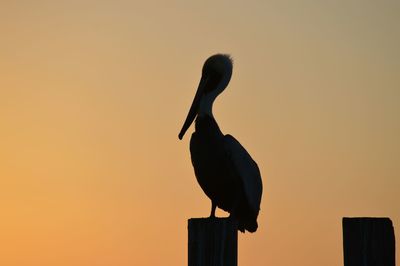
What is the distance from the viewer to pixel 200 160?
23.6ft

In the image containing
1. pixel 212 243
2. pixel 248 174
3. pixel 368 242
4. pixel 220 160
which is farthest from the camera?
pixel 220 160

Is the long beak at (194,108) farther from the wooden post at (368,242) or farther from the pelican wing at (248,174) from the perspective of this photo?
the wooden post at (368,242)

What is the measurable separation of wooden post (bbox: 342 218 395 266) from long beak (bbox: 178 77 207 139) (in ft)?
13.1

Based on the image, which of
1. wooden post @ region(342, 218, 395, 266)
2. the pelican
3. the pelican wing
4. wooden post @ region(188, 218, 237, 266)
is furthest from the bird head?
wooden post @ region(342, 218, 395, 266)

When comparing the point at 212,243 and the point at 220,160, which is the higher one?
the point at 220,160

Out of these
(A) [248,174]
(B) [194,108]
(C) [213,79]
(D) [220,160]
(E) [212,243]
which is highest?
(C) [213,79]

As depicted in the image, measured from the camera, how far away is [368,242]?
118 inches

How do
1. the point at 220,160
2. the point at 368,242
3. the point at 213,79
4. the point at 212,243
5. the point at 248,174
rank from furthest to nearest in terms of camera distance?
the point at 213,79, the point at 220,160, the point at 248,174, the point at 212,243, the point at 368,242

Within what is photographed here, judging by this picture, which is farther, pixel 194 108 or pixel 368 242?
pixel 194 108

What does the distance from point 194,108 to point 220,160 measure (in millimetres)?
791

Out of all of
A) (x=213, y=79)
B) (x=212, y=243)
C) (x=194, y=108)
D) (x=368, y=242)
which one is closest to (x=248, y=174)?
(x=194, y=108)

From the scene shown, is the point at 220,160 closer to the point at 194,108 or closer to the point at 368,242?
the point at 194,108

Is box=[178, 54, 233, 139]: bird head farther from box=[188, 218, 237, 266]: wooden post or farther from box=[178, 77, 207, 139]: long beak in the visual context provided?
box=[188, 218, 237, 266]: wooden post

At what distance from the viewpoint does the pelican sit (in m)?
6.50
